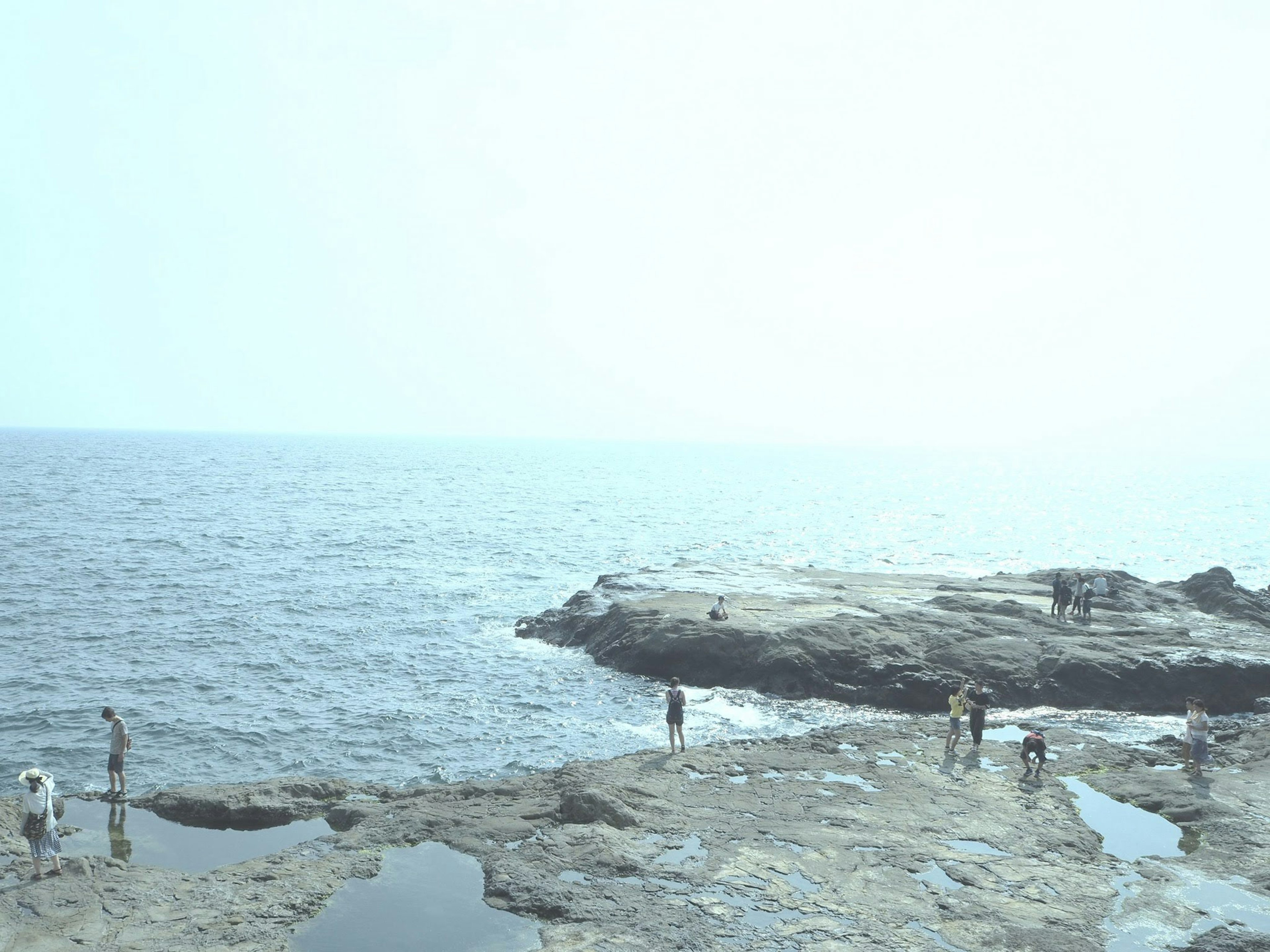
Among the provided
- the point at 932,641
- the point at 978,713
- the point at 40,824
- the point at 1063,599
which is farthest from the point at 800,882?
the point at 1063,599

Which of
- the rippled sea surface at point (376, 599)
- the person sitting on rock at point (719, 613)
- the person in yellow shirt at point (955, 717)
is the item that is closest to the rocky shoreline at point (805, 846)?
the person in yellow shirt at point (955, 717)

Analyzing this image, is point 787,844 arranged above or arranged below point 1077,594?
below

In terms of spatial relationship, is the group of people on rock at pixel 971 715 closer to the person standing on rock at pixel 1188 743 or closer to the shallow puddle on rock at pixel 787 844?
the person standing on rock at pixel 1188 743

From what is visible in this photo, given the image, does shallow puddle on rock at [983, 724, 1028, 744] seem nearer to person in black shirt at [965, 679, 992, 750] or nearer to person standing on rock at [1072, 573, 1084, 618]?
person in black shirt at [965, 679, 992, 750]

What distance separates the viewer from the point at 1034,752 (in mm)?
22656

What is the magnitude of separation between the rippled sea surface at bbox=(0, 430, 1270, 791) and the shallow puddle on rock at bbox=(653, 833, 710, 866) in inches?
327

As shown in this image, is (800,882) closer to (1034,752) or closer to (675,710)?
(675,710)

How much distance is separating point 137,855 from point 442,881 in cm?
717

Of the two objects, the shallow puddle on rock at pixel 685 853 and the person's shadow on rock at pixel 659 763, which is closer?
the shallow puddle on rock at pixel 685 853

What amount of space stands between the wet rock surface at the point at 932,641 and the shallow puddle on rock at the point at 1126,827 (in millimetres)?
10042

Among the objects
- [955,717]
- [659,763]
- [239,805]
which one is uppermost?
[955,717]

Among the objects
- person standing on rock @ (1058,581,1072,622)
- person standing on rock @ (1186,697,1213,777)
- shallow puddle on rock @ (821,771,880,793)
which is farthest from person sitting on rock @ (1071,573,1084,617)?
shallow puddle on rock @ (821,771,880,793)

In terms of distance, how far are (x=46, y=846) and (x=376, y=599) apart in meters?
34.8

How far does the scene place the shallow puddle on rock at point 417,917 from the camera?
46.2 feet
